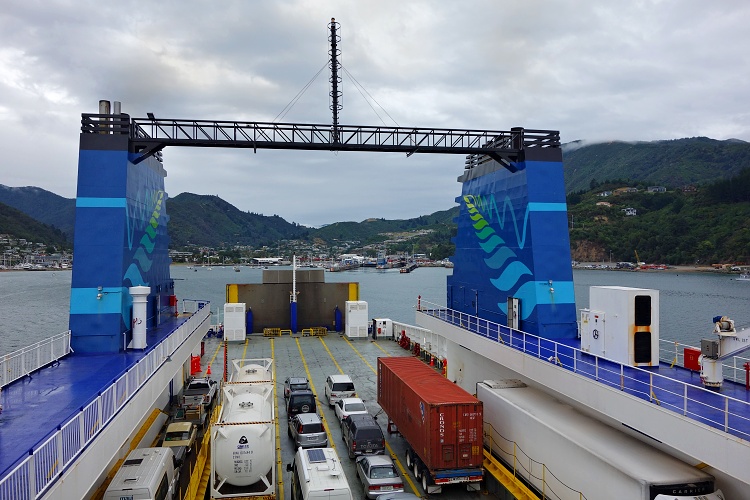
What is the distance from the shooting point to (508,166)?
20.1 meters

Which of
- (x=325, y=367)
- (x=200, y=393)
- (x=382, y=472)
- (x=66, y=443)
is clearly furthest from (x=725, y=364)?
(x=66, y=443)

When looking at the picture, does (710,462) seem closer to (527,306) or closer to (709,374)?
(709,374)

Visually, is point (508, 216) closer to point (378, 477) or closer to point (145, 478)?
point (378, 477)

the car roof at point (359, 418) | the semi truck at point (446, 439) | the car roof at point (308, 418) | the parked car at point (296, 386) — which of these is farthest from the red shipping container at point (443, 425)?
the parked car at point (296, 386)

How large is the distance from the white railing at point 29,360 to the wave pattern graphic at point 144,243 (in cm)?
297

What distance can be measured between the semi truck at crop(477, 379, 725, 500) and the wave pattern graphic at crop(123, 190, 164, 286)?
13.6 meters

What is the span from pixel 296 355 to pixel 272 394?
55.8 feet

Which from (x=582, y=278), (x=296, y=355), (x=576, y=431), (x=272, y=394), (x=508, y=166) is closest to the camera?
(x=576, y=431)

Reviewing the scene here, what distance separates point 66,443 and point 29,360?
7.84 m

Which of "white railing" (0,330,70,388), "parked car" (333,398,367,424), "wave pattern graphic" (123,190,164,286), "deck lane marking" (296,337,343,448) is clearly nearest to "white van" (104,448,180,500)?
"white railing" (0,330,70,388)

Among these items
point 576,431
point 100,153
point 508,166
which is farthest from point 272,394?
point 508,166

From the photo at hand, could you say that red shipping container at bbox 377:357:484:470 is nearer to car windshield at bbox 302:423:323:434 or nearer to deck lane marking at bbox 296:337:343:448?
car windshield at bbox 302:423:323:434

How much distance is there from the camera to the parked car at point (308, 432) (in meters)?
16.4

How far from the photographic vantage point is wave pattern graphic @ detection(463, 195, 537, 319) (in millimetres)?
18922
